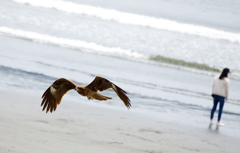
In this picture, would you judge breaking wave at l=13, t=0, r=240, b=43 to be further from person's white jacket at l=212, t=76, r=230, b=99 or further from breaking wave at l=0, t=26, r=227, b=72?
person's white jacket at l=212, t=76, r=230, b=99

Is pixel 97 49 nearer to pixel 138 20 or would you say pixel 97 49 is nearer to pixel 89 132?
pixel 138 20

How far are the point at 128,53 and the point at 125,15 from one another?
1340 cm

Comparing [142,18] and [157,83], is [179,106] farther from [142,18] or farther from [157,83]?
[142,18]

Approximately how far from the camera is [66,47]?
18.9 m

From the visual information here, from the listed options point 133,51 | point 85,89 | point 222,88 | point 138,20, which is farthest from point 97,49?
point 85,89

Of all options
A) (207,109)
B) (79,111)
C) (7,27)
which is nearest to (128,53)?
(7,27)

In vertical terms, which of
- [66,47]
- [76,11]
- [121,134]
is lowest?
[121,134]

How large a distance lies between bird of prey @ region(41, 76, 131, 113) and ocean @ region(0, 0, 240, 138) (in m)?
3.61

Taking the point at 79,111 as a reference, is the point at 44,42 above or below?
above

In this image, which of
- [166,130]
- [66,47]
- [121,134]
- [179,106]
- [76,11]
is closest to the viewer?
[121,134]

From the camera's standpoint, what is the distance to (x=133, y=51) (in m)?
21.4

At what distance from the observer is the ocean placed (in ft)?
35.3

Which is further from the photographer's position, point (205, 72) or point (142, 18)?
point (142, 18)

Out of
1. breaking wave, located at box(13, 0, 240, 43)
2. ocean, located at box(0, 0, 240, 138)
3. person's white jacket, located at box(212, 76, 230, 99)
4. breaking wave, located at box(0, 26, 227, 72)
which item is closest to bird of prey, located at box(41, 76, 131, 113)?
ocean, located at box(0, 0, 240, 138)
